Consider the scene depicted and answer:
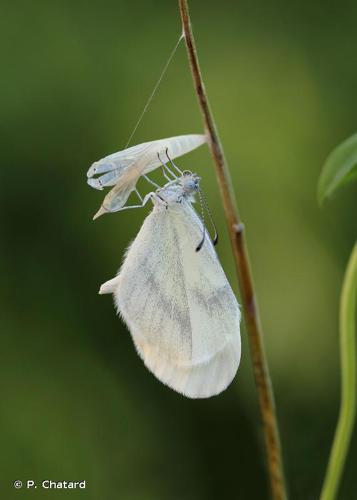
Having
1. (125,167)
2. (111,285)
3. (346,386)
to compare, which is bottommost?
(346,386)

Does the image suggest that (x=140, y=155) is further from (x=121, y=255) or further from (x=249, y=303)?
(x=121, y=255)

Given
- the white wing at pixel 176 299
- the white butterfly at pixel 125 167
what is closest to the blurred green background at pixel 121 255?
the white wing at pixel 176 299

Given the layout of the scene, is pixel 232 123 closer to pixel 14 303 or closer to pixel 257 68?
pixel 257 68

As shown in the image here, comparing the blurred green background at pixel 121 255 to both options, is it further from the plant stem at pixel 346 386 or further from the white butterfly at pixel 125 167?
the plant stem at pixel 346 386

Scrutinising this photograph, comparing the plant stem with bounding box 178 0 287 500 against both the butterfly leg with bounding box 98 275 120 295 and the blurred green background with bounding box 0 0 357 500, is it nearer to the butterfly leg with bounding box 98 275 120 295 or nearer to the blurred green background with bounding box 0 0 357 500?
the butterfly leg with bounding box 98 275 120 295

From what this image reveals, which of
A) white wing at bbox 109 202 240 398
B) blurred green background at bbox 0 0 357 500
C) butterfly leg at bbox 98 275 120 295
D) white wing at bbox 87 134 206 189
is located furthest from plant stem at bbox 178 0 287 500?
blurred green background at bbox 0 0 357 500

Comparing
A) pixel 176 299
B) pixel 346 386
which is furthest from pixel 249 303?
pixel 176 299
